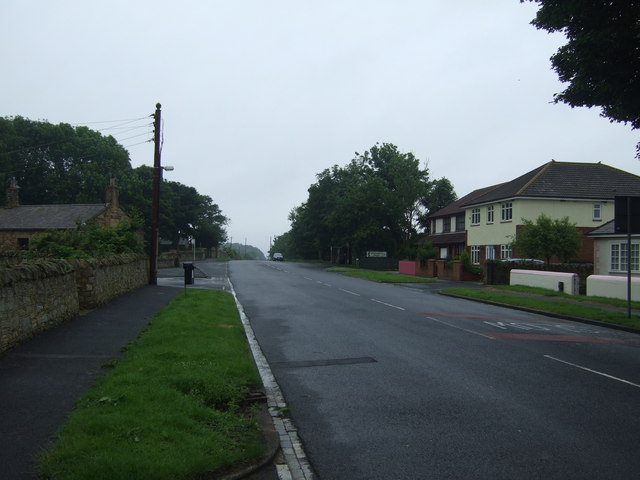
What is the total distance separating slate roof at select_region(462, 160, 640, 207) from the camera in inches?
1548

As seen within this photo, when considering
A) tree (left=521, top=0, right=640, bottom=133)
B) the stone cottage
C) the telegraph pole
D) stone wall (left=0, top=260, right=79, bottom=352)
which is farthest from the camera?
the stone cottage

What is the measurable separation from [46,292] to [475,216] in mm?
40629

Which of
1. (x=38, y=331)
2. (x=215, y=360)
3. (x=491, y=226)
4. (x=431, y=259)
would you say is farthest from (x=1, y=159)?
(x=215, y=360)

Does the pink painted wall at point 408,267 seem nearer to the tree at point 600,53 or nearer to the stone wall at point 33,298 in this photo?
the tree at point 600,53

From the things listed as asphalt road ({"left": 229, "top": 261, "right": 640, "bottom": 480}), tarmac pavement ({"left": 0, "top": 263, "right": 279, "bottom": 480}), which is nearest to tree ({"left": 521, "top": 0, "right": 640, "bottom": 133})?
asphalt road ({"left": 229, "top": 261, "right": 640, "bottom": 480})

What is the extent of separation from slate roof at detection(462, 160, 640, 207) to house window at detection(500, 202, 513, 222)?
70cm

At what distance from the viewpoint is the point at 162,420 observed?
16.8 ft

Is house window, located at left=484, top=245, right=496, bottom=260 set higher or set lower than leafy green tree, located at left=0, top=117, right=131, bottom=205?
lower

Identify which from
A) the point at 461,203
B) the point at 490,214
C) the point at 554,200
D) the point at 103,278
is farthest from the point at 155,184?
the point at 461,203

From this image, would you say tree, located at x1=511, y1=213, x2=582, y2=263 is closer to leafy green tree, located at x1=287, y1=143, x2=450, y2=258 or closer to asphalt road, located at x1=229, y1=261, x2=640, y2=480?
asphalt road, located at x1=229, y1=261, x2=640, y2=480

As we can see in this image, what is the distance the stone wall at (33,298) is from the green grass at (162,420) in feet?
6.34

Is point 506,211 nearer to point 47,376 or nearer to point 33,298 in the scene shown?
point 33,298

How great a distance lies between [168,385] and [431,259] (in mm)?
37637

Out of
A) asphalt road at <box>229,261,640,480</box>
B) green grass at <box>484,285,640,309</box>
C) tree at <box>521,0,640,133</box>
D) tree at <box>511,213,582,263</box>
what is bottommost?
asphalt road at <box>229,261,640,480</box>
